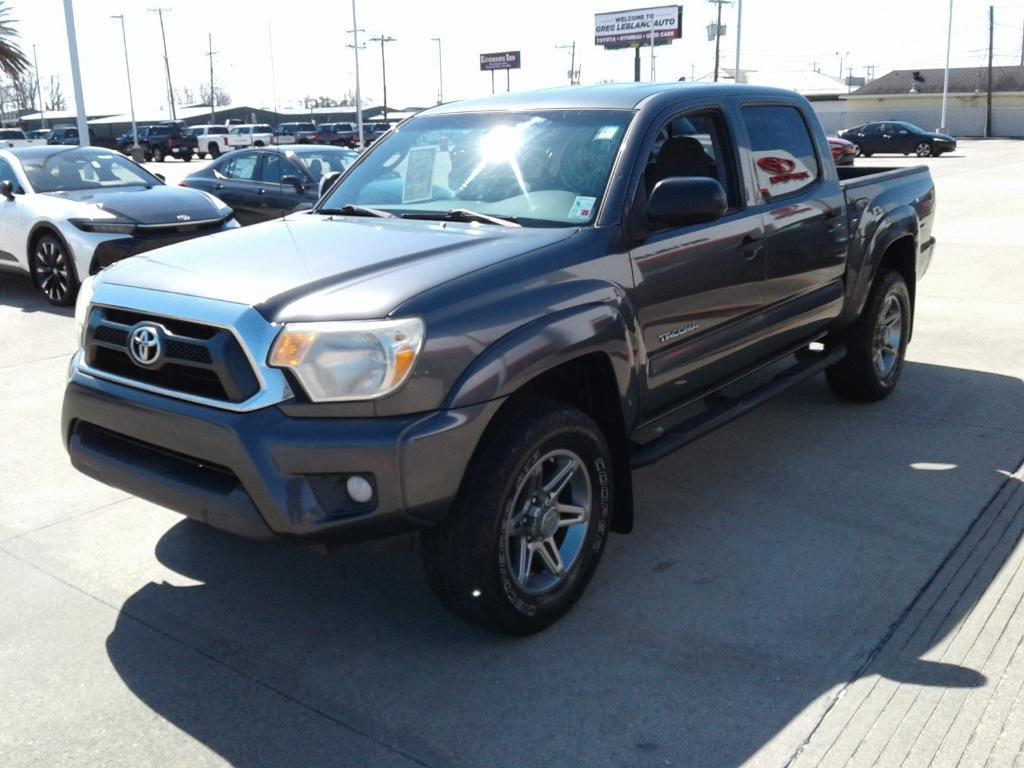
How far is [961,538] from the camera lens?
444cm

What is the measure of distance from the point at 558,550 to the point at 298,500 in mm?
1076

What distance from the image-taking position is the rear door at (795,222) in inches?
195

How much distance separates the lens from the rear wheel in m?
9.88

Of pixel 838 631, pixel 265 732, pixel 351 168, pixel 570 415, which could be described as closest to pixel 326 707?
pixel 265 732

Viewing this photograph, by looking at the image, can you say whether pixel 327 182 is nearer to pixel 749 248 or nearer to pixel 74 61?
pixel 749 248

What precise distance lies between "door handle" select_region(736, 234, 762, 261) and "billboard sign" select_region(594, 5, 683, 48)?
2095 inches

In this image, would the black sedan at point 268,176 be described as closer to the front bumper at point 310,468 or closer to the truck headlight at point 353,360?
the front bumper at point 310,468

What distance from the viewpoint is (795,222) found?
201 inches

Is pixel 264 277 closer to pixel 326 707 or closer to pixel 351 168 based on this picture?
pixel 326 707

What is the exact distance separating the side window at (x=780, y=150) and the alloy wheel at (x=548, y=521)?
1.98 meters

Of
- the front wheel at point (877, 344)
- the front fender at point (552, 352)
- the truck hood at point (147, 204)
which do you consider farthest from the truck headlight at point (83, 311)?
the truck hood at point (147, 204)

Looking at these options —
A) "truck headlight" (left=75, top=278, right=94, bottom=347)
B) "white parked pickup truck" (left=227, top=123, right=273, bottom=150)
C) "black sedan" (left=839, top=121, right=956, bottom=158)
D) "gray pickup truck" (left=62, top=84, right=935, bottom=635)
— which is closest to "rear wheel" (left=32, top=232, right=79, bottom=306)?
"gray pickup truck" (left=62, top=84, right=935, bottom=635)

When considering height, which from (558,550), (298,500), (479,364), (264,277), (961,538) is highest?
(264,277)

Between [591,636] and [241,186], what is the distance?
451 inches
